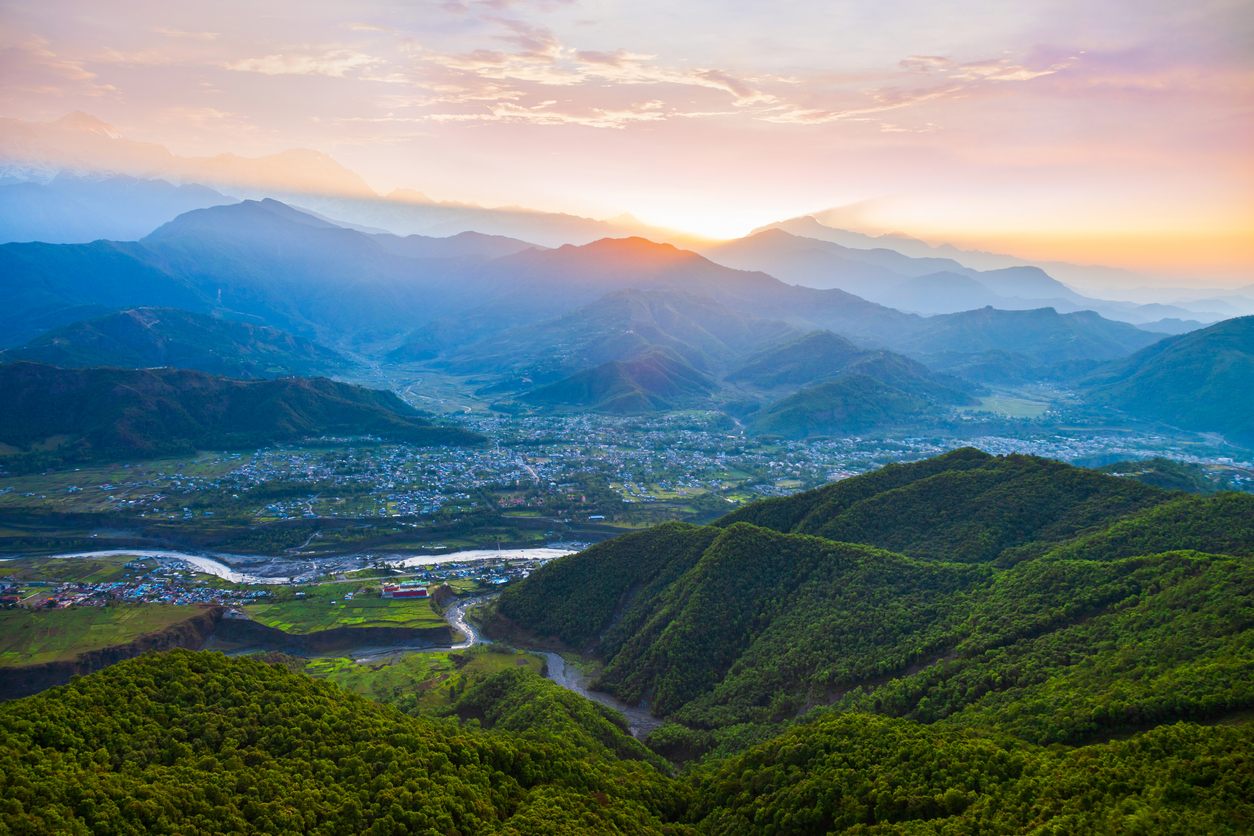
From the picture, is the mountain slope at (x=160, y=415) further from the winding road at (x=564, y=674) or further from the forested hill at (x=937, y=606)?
the forested hill at (x=937, y=606)

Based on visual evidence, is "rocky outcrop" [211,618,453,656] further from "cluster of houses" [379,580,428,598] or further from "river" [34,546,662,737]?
"cluster of houses" [379,580,428,598]

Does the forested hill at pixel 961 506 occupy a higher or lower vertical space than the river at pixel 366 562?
higher

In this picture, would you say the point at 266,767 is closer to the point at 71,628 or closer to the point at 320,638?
the point at 320,638

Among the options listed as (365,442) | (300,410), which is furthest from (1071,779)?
(300,410)

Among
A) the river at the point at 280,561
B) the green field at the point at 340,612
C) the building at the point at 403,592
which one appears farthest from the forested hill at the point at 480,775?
the river at the point at 280,561

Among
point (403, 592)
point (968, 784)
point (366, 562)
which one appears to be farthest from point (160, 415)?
point (968, 784)

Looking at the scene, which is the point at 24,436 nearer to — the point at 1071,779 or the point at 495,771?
the point at 495,771

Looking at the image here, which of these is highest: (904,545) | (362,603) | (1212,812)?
(1212,812)
